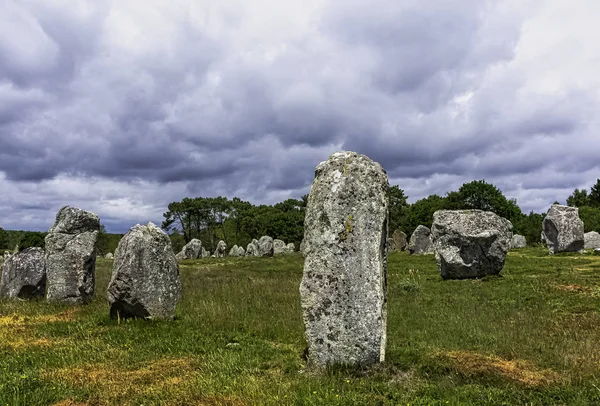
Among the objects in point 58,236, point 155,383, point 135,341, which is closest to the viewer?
point 155,383

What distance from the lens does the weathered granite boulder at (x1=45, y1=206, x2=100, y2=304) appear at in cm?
1864

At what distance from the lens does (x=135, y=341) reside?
1168 cm

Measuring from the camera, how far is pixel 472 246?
2475 cm

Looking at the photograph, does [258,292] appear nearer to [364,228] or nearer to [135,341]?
[135,341]

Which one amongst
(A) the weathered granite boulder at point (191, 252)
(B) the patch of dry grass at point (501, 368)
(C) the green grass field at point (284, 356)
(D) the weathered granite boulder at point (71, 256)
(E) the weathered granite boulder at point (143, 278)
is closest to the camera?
(C) the green grass field at point (284, 356)

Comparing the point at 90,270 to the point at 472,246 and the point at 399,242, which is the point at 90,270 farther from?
the point at 399,242

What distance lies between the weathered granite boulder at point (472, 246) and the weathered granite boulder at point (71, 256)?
1751cm

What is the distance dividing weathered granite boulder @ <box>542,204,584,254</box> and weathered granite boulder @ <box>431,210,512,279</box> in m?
16.6

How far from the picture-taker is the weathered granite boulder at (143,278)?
561 inches

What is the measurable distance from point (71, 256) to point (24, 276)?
328 cm

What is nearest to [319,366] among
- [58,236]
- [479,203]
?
[58,236]

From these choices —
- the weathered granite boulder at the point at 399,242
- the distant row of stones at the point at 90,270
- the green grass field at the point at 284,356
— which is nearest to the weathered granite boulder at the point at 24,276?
the distant row of stones at the point at 90,270

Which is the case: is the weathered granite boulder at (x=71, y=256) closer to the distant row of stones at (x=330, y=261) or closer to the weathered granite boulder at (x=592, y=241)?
the distant row of stones at (x=330, y=261)

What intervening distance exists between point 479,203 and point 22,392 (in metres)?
77.8
